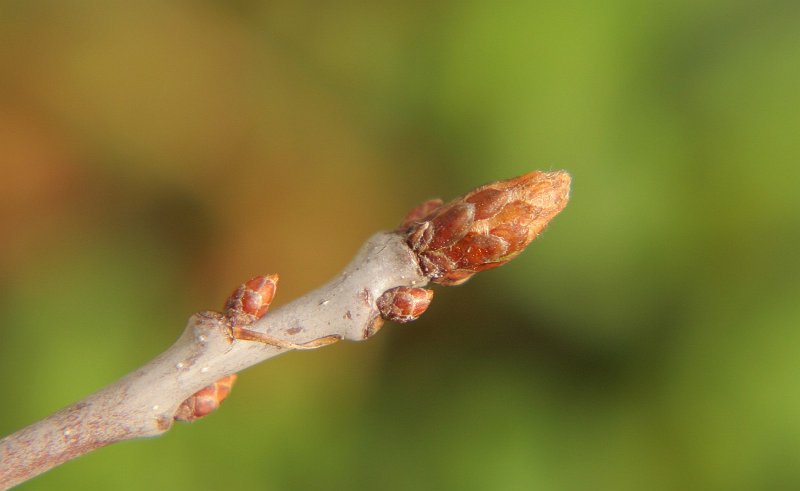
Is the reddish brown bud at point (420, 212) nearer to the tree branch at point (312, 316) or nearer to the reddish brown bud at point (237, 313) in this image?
the tree branch at point (312, 316)

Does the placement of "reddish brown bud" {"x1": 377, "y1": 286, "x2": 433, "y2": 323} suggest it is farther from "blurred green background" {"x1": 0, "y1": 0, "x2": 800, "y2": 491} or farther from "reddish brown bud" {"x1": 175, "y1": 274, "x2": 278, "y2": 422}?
"blurred green background" {"x1": 0, "y1": 0, "x2": 800, "y2": 491}

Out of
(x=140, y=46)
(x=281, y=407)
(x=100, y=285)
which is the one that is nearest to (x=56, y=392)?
(x=100, y=285)

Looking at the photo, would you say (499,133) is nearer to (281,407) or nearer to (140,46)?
(281,407)

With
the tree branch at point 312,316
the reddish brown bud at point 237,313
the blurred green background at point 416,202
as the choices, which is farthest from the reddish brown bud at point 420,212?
the blurred green background at point 416,202

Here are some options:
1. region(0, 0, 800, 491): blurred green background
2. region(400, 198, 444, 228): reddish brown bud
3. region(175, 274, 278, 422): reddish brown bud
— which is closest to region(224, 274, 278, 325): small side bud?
region(175, 274, 278, 422): reddish brown bud

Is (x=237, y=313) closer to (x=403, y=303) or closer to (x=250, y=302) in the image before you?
(x=250, y=302)

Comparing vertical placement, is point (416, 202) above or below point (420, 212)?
above

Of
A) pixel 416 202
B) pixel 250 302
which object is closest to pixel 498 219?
pixel 250 302
